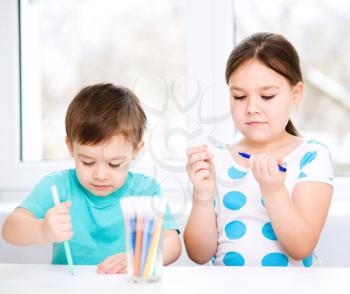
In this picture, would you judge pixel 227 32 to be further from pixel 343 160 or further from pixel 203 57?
pixel 343 160

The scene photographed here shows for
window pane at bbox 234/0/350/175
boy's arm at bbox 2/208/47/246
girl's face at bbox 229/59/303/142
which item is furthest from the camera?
window pane at bbox 234/0/350/175

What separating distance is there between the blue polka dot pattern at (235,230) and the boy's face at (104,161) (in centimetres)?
23

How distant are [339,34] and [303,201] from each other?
85 cm

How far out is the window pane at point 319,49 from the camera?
1.66 meters

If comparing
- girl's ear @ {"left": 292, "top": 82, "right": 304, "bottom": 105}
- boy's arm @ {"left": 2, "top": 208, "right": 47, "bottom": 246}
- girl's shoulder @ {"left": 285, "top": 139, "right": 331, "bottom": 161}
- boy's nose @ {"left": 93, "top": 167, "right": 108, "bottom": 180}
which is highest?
girl's ear @ {"left": 292, "top": 82, "right": 304, "bottom": 105}

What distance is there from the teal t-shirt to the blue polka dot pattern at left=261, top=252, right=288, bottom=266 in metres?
0.20

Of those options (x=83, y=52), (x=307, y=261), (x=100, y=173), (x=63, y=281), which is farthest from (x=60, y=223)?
(x=83, y=52)

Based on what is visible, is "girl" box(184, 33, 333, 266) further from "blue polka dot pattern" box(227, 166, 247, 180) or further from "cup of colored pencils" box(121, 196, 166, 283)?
"cup of colored pencils" box(121, 196, 166, 283)

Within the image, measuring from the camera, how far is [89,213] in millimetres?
1105

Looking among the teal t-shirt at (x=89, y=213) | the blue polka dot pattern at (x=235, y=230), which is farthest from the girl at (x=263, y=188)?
the teal t-shirt at (x=89, y=213)

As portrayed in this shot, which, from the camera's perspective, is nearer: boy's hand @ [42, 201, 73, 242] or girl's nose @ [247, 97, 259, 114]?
boy's hand @ [42, 201, 73, 242]

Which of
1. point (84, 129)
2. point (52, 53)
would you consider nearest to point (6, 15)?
point (52, 53)

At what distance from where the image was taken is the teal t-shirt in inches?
42.4

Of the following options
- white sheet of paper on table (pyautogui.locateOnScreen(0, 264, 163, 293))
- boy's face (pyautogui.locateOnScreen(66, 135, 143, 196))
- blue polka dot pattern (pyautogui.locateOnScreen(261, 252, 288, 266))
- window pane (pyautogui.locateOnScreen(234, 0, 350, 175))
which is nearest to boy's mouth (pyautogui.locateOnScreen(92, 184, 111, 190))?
boy's face (pyautogui.locateOnScreen(66, 135, 143, 196))
